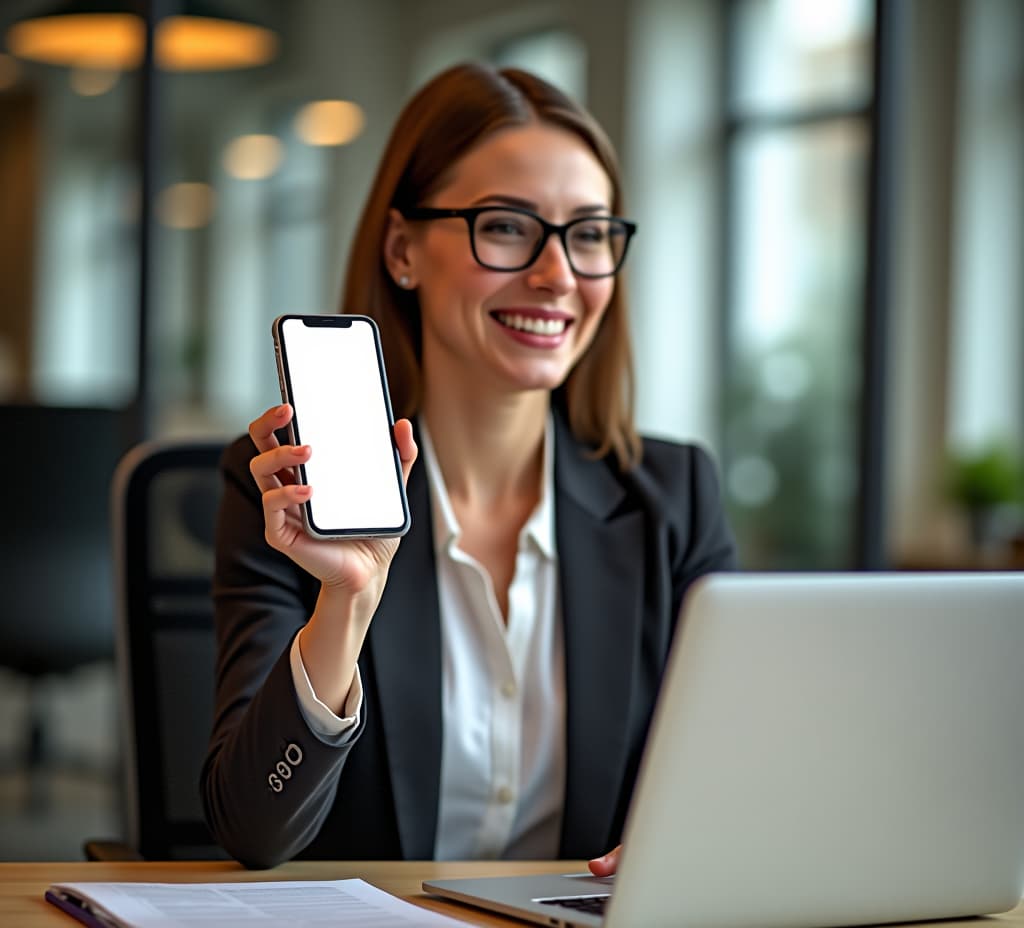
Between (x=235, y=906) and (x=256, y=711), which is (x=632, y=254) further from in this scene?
(x=235, y=906)

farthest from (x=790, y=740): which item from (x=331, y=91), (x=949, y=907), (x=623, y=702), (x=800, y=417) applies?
(x=331, y=91)

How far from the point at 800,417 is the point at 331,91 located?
296 cm

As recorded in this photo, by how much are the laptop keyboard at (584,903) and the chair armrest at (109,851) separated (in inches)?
18.2

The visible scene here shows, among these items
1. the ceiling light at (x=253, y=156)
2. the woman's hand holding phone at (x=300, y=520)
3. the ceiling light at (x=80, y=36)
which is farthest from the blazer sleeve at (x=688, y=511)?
the ceiling light at (x=253, y=156)

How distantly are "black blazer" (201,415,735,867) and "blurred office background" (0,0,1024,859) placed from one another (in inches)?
46.2

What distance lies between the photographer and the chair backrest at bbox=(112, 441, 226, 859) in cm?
146

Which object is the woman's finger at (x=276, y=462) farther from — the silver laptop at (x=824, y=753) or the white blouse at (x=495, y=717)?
the white blouse at (x=495, y=717)

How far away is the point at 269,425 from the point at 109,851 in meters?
0.48

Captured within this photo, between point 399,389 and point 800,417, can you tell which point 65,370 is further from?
point 399,389

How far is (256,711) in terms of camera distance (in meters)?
1.14

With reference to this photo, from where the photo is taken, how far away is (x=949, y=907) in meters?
0.95

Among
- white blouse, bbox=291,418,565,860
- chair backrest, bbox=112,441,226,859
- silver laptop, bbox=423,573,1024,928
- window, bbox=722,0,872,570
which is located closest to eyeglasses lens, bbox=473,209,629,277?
white blouse, bbox=291,418,565,860

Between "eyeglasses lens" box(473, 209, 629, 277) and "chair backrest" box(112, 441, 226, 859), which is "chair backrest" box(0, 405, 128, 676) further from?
"eyeglasses lens" box(473, 209, 629, 277)

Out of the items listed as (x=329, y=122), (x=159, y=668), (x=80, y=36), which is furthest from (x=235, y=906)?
(x=329, y=122)
